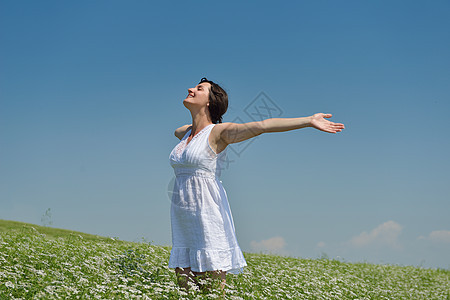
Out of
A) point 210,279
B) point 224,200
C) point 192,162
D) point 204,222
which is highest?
point 192,162

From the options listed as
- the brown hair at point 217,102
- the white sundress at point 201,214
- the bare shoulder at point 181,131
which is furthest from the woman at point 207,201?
the bare shoulder at point 181,131

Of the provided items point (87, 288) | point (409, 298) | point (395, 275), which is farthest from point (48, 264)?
point (395, 275)

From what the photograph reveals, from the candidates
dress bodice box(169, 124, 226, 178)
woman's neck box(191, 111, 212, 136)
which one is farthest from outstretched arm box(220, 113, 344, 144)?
woman's neck box(191, 111, 212, 136)

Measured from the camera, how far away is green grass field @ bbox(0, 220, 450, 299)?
16.2ft

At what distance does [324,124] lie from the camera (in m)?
4.95

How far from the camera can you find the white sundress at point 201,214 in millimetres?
5055

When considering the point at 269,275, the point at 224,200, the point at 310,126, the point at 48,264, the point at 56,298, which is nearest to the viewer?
the point at 56,298

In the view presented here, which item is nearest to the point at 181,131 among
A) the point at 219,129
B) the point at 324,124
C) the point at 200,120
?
the point at 200,120

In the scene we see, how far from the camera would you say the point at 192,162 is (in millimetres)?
5227

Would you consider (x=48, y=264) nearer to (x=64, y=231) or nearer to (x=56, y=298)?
(x=56, y=298)

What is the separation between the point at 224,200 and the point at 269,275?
10.6ft

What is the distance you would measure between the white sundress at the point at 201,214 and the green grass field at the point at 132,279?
1.17ft

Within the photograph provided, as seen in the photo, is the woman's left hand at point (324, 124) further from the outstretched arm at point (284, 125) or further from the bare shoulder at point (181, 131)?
the bare shoulder at point (181, 131)

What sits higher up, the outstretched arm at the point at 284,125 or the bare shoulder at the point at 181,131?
the bare shoulder at the point at 181,131
